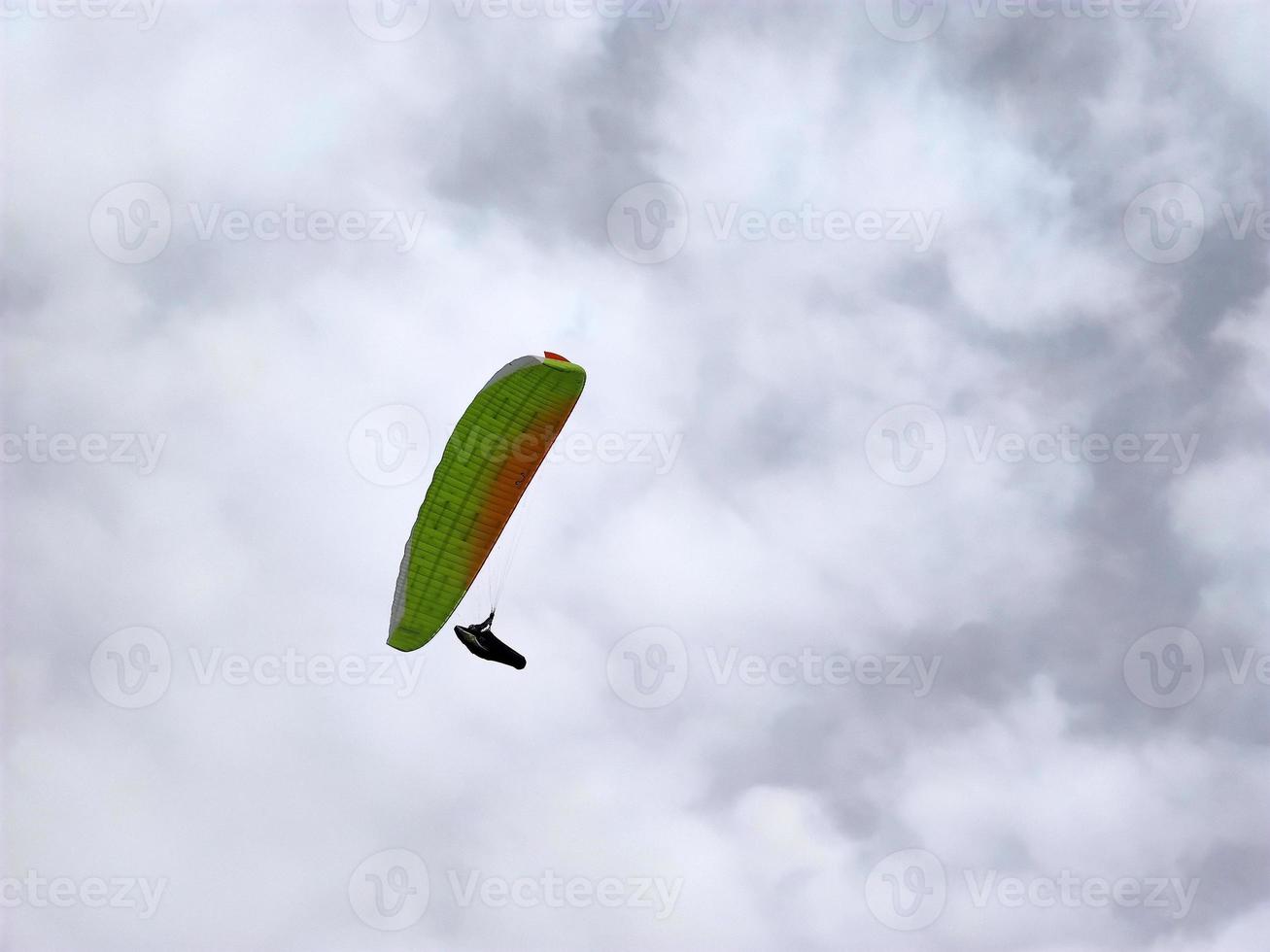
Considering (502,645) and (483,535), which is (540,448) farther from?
(502,645)

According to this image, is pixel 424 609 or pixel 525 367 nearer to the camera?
pixel 525 367

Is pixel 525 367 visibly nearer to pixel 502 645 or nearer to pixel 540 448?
pixel 540 448

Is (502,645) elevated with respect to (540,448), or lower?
lower

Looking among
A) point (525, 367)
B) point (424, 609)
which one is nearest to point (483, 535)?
point (424, 609)

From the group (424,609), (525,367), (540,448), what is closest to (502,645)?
(424,609)

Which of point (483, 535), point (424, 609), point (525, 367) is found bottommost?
point (424, 609)

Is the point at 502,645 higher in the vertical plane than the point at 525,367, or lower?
lower
